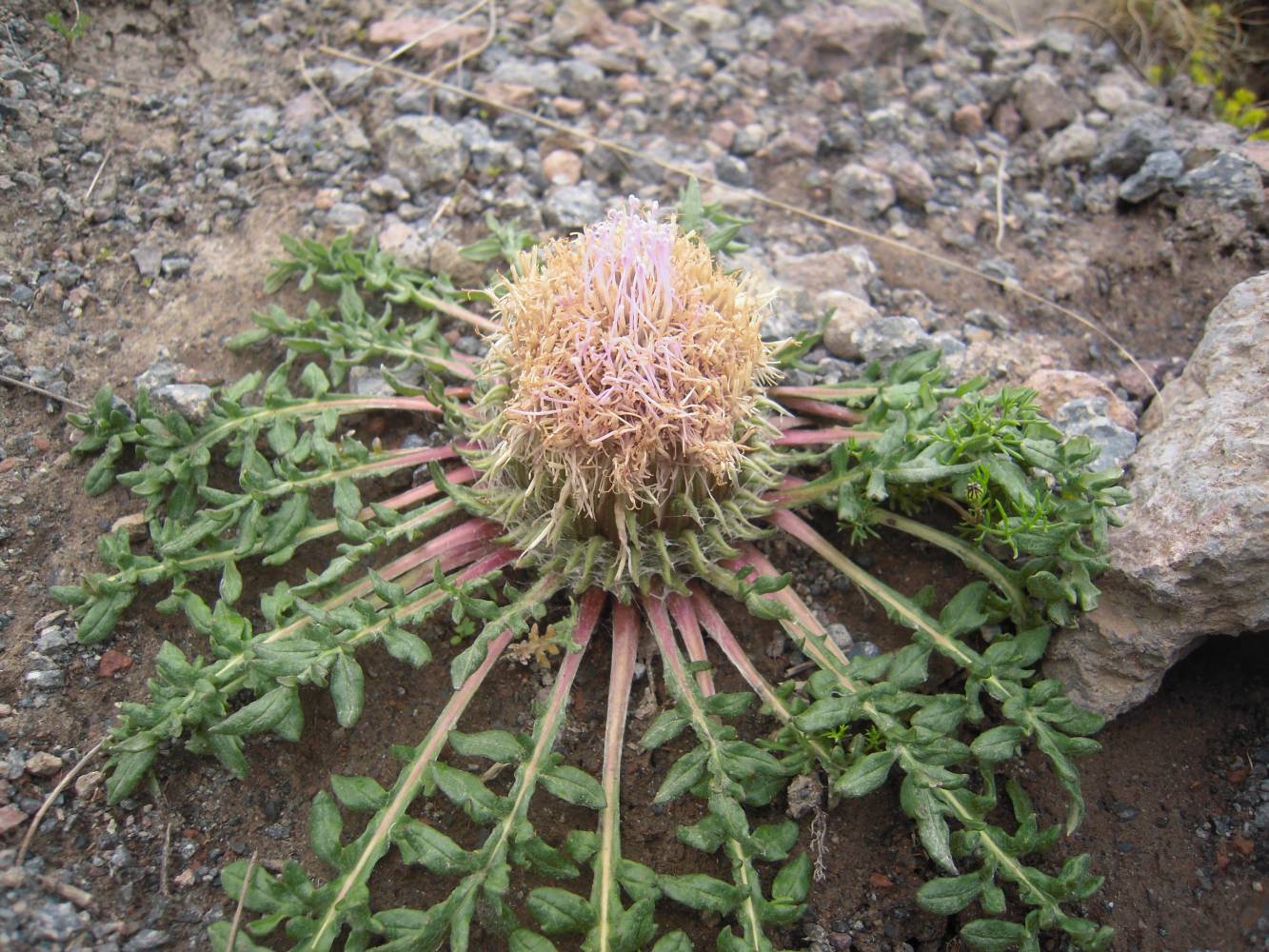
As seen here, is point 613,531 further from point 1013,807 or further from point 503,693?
point 1013,807

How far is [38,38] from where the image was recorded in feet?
14.4

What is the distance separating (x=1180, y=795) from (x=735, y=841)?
160 cm

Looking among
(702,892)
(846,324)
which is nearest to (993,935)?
(702,892)

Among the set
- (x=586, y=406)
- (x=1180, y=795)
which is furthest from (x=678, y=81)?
(x=1180, y=795)

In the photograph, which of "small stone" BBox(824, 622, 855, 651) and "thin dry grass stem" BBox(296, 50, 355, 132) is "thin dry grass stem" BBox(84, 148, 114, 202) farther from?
"small stone" BBox(824, 622, 855, 651)

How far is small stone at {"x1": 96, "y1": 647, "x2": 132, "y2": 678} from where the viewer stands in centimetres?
331

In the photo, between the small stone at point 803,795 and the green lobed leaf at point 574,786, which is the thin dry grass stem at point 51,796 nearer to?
the green lobed leaf at point 574,786

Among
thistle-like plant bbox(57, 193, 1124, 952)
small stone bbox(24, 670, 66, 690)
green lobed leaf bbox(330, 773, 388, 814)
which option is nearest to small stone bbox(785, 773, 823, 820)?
thistle-like plant bbox(57, 193, 1124, 952)

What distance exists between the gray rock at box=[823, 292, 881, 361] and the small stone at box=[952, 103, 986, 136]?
162cm

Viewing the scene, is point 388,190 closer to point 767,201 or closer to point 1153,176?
point 767,201

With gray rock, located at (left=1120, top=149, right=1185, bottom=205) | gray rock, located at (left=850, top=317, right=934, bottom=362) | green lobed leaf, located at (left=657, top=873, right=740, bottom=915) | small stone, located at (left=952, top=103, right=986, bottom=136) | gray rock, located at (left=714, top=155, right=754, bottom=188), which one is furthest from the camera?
small stone, located at (left=952, top=103, right=986, bottom=136)

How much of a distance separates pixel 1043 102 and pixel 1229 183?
43.8 inches

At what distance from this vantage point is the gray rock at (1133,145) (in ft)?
15.1

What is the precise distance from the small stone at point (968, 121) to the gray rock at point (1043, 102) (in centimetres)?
25
